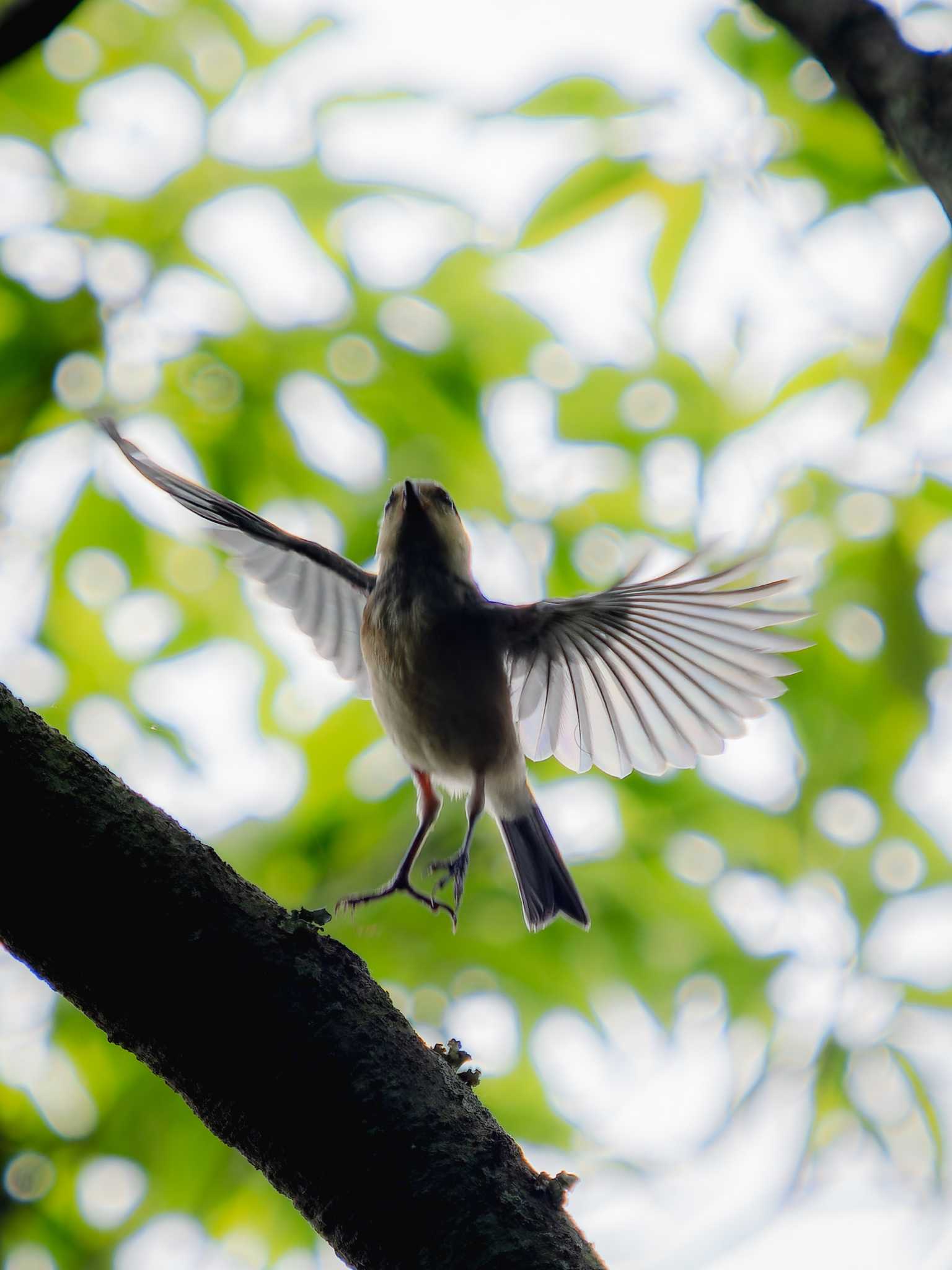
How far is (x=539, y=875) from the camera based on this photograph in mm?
3459

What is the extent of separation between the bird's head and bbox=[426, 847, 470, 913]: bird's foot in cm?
88

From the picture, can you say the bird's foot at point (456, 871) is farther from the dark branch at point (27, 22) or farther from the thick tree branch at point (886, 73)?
the dark branch at point (27, 22)

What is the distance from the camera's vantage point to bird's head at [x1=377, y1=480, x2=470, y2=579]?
3.43 meters

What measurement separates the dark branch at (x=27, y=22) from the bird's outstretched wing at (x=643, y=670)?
158 centimetres

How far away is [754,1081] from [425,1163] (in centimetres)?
239

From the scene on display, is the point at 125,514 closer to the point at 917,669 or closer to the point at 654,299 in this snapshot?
the point at 654,299

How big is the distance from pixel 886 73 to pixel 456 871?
2112 mm

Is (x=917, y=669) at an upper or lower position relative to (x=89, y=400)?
upper

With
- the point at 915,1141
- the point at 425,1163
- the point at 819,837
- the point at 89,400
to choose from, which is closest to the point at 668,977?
the point at 819,837

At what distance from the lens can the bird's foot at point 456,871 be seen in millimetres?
2969

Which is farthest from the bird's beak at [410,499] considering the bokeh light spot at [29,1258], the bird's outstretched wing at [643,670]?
the bokeh light spot at [29,1258]

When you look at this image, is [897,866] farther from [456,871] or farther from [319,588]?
[319,588]

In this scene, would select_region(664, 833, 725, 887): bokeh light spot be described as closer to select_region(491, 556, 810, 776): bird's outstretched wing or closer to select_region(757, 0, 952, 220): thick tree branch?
select_region(491, 556, 810, 776): bird's outstretched wing

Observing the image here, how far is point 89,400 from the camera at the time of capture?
3697mm
